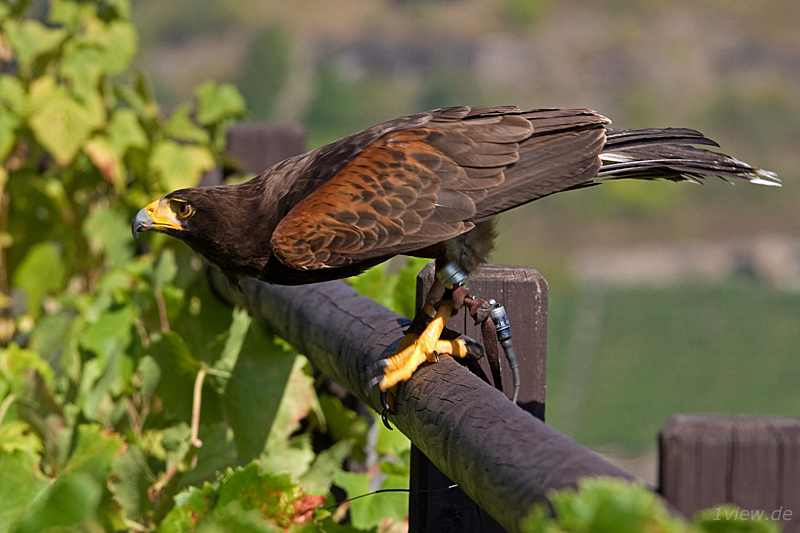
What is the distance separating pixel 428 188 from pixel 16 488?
1.18 m

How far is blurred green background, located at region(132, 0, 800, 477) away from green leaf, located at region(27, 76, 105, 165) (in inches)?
724

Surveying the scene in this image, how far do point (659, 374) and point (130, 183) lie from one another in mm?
21200

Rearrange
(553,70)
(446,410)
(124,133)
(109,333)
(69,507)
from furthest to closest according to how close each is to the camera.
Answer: (553,70) → (124,133) → (109,333) → (446,410) → (69,507)

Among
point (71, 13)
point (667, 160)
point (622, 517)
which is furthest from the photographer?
point (71, 13)

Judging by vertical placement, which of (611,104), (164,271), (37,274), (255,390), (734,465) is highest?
(734,465)

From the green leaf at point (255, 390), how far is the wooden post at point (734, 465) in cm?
162

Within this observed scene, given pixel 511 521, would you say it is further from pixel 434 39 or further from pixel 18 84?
pixel 434 39

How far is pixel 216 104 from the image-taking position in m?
4.01

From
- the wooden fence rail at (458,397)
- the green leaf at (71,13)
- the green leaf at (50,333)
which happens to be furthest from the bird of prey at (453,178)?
the green leaf at (71,13)

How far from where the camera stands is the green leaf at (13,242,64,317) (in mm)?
3799

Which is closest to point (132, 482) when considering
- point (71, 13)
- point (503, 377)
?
point (503, 377)

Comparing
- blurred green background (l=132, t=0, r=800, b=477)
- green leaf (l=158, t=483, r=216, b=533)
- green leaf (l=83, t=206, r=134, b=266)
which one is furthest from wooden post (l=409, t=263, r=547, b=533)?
blurred green background (l=132, t=0, r=800, b=477)

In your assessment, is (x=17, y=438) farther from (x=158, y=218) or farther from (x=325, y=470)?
(x=325, y=470)

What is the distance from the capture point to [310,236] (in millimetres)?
2227
